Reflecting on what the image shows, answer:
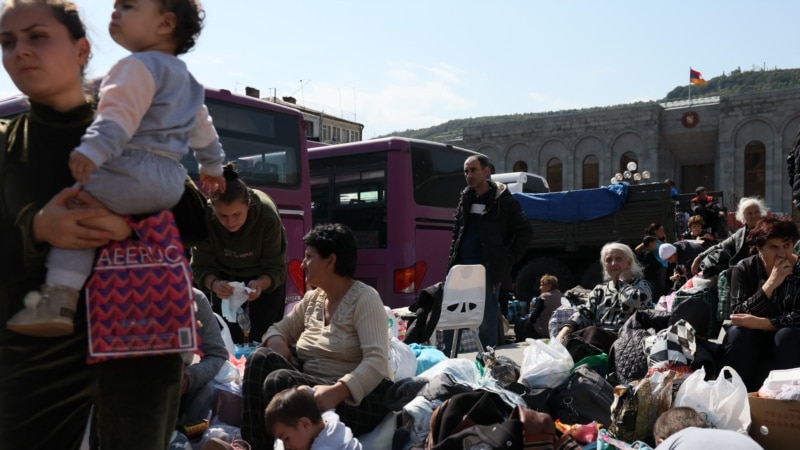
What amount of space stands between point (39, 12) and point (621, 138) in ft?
129

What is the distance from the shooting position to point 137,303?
5.19ft

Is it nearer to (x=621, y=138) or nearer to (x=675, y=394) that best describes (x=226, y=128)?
Result: (x=675, y=394)

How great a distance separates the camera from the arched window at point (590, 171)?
1564 inches

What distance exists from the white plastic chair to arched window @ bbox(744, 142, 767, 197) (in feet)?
108

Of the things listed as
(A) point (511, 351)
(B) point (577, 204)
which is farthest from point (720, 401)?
(B) point (577, 204)

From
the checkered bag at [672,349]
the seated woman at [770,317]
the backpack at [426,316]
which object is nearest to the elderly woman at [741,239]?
the seated woman at [770,317]

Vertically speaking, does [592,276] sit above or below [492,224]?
below

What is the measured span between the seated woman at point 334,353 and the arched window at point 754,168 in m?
36.5

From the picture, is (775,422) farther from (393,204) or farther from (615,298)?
(393,204)

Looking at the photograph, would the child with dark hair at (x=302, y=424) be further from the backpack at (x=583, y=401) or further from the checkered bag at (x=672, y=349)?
the checkered bag at (x=672, y=349)

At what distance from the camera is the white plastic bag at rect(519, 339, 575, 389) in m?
4.54

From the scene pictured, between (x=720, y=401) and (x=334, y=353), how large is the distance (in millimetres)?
2055

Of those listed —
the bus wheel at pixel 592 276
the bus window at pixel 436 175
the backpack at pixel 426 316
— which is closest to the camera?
the backpack at pixel 426 316

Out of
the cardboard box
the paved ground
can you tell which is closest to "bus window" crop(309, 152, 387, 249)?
the paved ground
